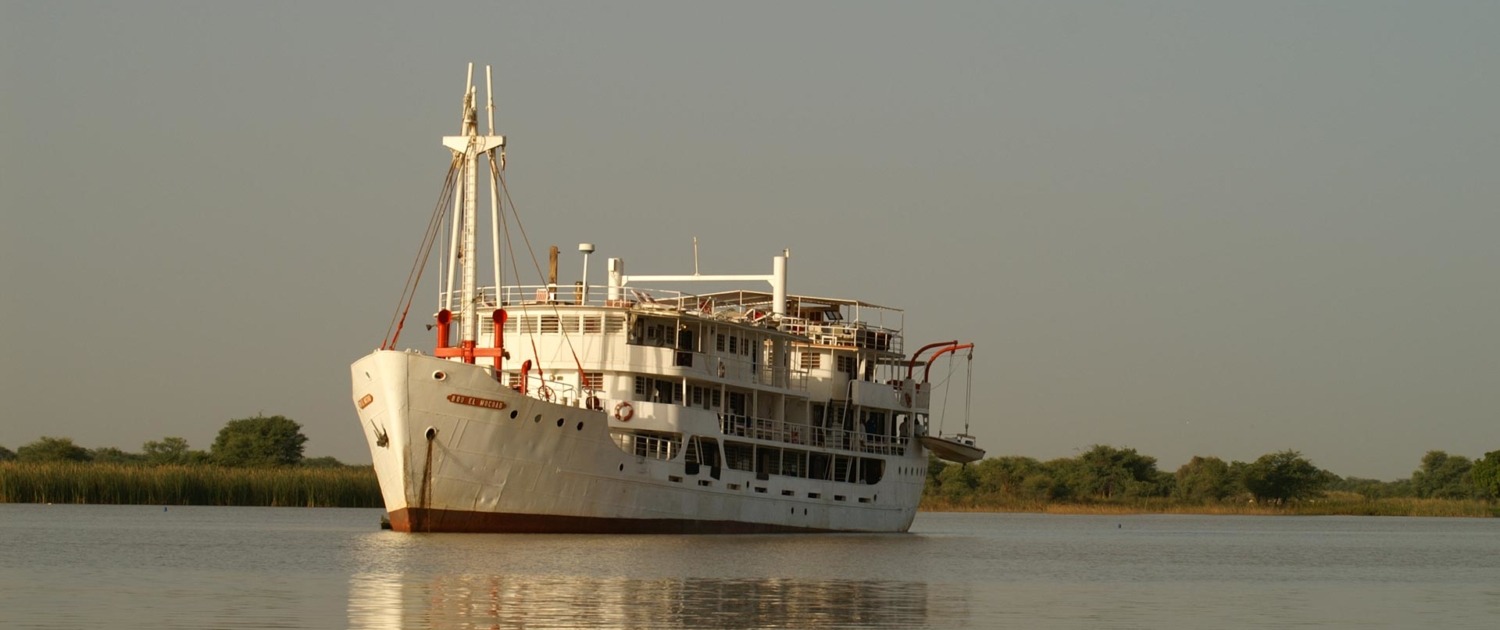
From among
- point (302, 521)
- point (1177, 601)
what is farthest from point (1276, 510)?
point (1177, 601)

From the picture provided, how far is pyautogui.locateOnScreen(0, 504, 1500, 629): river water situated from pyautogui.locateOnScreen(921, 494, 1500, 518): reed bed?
178 feet

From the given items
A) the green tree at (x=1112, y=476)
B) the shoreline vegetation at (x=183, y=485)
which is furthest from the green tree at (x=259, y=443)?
the green tree at (x=1112, y=476)

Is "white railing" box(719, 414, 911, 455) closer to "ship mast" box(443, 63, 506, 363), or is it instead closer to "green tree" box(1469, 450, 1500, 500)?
"ship mast" box(443, 63, 506, 363)

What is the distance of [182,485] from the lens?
68438 mm

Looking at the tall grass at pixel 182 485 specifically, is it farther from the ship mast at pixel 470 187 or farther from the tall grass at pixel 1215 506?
the tall grass at pixel 1215 506

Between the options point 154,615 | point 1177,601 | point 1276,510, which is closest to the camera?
point 154,615

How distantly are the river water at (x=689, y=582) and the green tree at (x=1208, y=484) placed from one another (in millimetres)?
64143

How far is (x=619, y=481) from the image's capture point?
4566 cm

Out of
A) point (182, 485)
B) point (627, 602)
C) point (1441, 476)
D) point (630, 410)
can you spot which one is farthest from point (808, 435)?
point (1441, 476)

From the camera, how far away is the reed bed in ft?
343

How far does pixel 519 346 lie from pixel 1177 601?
22840 mm

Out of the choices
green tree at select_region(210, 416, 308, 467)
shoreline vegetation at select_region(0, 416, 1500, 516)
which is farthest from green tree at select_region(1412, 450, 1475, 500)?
green tree at select_region(210, 416, 308, 467)

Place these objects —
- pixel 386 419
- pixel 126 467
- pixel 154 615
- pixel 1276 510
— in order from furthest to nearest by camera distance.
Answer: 1. pixel 1276 510
2. pixel 126 467
3. pixel 386 419
4. pixel 154 615

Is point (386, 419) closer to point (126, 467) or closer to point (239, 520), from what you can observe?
point (239, 520)
